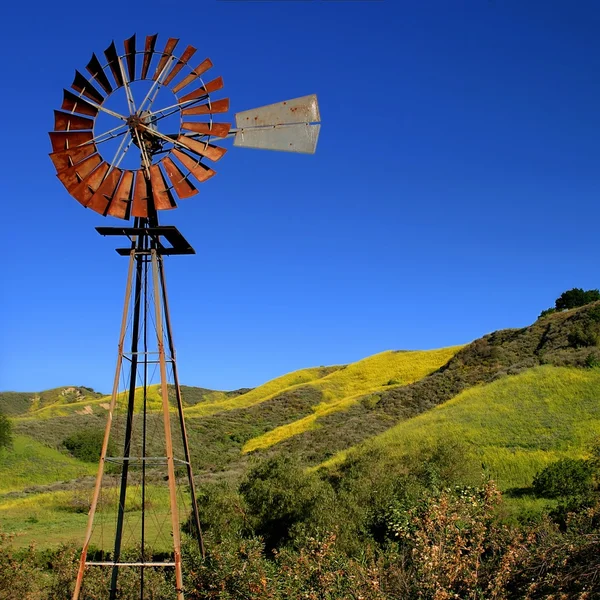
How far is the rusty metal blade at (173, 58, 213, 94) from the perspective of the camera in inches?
375

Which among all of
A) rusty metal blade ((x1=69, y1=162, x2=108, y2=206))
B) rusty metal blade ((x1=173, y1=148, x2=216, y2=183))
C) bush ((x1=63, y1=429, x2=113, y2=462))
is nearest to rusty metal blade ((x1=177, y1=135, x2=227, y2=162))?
rusty metal blade ((x1=173, y1=148, x2=216, y2=183))

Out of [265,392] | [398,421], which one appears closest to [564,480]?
[398,421]

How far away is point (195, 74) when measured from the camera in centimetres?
955

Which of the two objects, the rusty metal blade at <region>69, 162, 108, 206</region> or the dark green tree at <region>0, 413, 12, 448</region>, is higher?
the rusty metal blade at <region>69, 162, 108, 206</region>

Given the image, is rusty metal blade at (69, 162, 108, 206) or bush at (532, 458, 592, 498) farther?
bush at (532, 458, 592, 498)

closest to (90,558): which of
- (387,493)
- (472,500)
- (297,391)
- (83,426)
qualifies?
(387,493)

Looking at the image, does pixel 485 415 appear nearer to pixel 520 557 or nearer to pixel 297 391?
pixel 520 557

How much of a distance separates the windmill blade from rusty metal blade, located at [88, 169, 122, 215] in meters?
1.94

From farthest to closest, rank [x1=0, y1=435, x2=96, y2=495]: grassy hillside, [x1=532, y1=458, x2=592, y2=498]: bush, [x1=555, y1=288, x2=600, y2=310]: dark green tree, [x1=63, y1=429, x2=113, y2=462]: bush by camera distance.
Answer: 1. [x1=555, y1=288, x2=600, y2=310]: dark green tree
2. [x1=63, y1=429, x2=113, y2=462]: bush
3. [x1=0, y1=435, x2=96, y2=495]: grassy hillside
4. [x1=532, y1=458, x2=592, y2=498]: bush

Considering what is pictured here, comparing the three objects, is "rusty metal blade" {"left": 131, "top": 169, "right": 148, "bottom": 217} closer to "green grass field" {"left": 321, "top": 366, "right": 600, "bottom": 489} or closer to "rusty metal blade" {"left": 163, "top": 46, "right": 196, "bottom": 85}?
"rusty metal blade" {"left": 163, "top": 46, "right": 196, "bottom": 85}

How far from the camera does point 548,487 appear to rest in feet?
66.2

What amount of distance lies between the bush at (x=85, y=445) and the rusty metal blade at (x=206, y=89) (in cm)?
3834

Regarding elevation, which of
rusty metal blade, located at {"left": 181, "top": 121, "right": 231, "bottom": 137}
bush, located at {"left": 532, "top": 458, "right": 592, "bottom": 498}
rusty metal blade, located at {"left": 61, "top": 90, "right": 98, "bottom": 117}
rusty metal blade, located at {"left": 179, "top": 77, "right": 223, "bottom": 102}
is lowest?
bush, located at {"left": 532, "top": 458, "right": 592, "bottom": 498}

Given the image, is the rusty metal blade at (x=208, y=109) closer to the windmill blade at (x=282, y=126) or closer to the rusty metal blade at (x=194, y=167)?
the windmill blade at (x=282, y=126)
